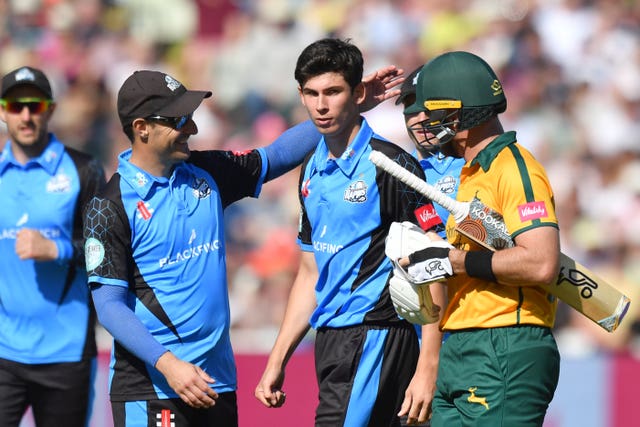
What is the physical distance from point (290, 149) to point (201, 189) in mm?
628

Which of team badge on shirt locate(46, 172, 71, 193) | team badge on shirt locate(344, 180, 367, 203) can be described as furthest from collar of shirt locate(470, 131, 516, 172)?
team badge on shirt locate(46, 172, 71, 193)

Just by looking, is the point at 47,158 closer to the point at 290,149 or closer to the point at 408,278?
the point at 290,149

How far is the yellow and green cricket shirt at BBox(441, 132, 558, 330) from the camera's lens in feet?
13.9

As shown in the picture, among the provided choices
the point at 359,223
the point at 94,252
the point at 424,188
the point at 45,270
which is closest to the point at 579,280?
the point at 424,188

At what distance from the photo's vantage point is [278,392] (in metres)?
5.33

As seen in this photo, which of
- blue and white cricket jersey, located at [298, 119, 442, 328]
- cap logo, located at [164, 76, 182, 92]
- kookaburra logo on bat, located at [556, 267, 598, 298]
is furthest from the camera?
cap logo, located at [164, 76, 182, 92]

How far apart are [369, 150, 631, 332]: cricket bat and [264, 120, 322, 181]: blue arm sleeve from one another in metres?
1.35

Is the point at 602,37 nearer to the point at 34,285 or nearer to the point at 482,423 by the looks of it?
the point at 34,285

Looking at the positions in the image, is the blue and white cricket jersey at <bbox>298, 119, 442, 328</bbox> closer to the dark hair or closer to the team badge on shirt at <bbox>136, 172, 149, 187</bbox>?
the dark hair

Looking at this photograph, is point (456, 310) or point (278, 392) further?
point (278, 392)

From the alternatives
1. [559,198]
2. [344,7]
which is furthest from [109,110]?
[559,198]

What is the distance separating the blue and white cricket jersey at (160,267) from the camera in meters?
5.14

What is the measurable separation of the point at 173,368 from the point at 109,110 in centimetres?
765

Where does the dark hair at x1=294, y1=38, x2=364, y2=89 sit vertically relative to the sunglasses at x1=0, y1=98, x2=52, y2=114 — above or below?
below
